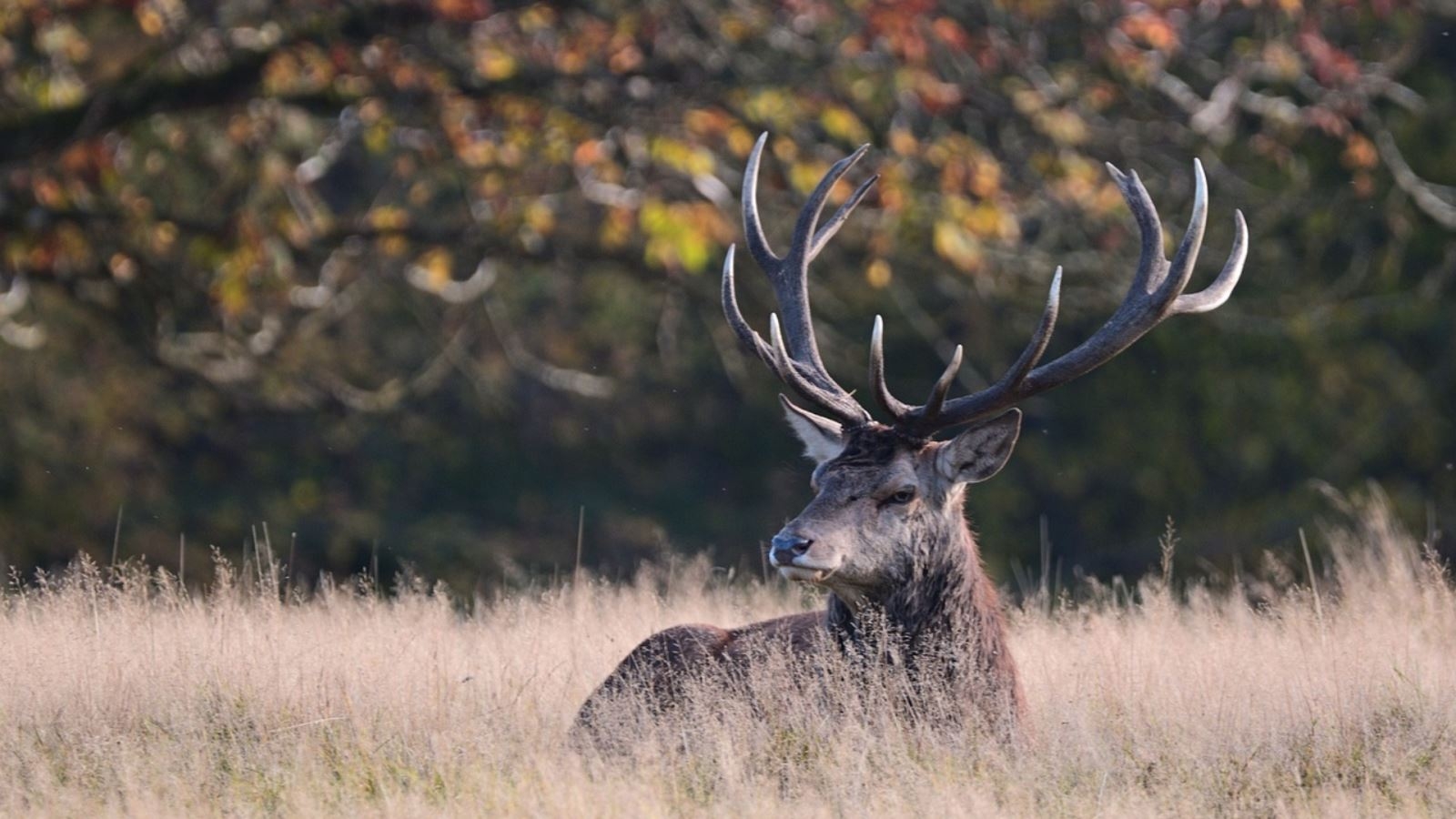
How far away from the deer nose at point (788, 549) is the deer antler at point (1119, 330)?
0.54 m

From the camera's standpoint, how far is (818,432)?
618cm

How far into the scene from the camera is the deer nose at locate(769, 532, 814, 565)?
218 inches

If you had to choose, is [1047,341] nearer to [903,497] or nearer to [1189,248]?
[1189,248]

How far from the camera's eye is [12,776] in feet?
16.4

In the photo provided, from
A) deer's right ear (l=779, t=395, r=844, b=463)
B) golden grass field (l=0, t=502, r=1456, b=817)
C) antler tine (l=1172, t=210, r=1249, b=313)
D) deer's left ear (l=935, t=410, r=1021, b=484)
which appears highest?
antler tine (l=1172, t=210, r=1249, b=313)

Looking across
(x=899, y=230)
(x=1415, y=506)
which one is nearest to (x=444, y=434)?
(x=1415, y=506)

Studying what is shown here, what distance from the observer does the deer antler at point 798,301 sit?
243 inches

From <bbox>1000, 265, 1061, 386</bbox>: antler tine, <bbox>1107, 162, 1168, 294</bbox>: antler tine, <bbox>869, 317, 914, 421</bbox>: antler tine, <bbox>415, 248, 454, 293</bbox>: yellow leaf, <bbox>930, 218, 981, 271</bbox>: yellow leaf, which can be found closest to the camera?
<bbox>1000, 265, 1061, 386</bbox>: antler tine

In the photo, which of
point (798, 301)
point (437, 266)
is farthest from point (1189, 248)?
point (437, 266)

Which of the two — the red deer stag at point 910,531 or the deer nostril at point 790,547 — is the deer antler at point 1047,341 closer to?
the red deer stag at point 910,531

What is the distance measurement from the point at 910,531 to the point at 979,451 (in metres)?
0.30

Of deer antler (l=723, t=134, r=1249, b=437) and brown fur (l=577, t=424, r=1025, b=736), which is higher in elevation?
deer antler (l=723, t=134, r=1249, b=437)

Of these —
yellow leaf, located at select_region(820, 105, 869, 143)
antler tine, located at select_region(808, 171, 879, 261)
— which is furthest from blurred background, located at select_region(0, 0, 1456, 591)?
antler tine, located at select_region(808, 171, 879, 261)

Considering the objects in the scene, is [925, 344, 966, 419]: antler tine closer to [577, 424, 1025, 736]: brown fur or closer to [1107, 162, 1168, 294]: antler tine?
[577, 424, 1025, 736]: brown fur
